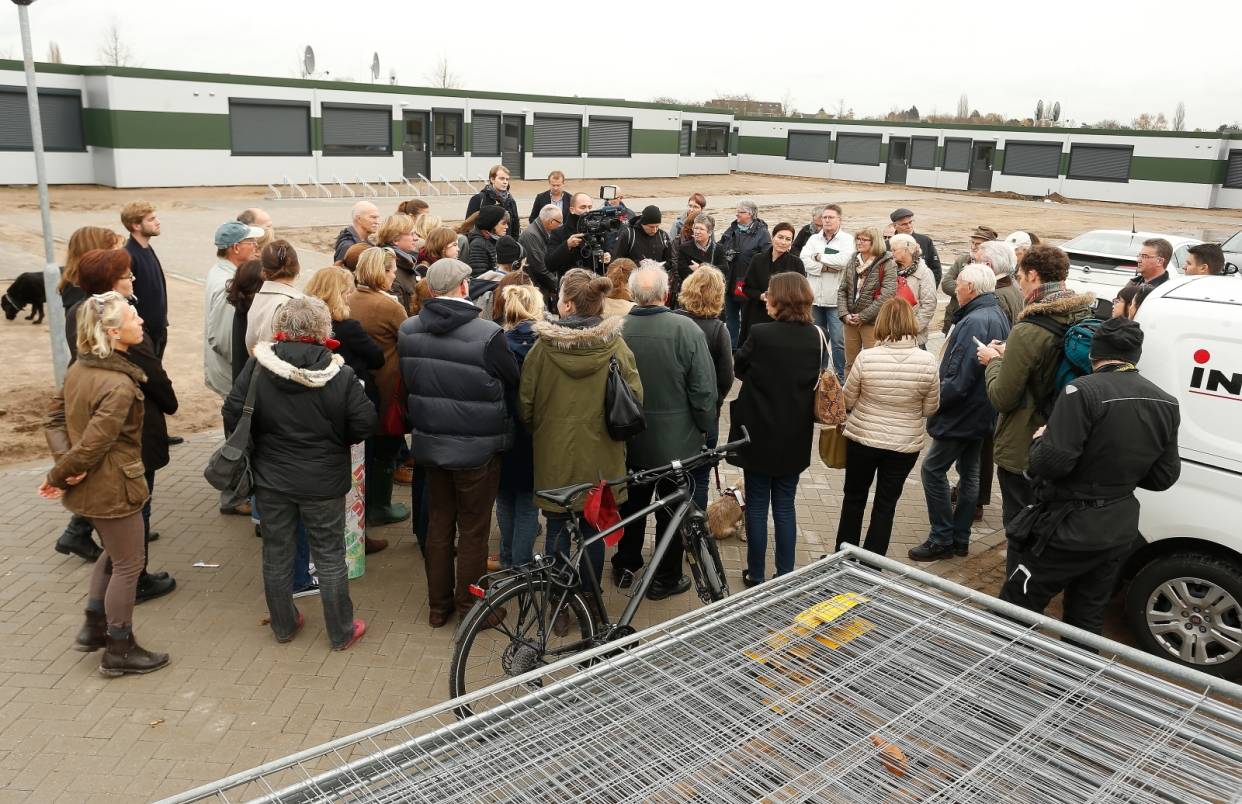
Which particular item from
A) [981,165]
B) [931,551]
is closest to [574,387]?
[931,551]

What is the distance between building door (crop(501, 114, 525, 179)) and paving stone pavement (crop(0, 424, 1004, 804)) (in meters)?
31.6

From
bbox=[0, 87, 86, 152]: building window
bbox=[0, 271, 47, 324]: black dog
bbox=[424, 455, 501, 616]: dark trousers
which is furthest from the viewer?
bbox=[0, 87, 86, 152]: building window

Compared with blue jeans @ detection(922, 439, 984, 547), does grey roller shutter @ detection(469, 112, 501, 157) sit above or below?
above

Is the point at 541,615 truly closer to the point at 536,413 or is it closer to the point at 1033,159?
the point at 536,413

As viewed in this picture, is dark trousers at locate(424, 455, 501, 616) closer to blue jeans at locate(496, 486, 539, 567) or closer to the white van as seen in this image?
blue jeans at locate(496, 486, 539, 567)

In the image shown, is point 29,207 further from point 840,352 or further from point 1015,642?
point 1015,642

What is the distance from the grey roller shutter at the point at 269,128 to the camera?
97.2 feet

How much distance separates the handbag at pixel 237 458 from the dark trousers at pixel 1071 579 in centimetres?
382

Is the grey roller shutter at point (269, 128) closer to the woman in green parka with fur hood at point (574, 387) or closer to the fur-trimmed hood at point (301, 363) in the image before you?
the fur-trimmed hood at point (301, 363)

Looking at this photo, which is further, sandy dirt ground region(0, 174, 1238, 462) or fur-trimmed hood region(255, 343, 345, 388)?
sandy dirt ground region(0, 174, 1238, 462)

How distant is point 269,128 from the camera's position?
99.5 ft

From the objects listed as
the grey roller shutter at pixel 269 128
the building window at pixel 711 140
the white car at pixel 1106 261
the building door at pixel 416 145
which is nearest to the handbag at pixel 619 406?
the white car at pixel 1106 261

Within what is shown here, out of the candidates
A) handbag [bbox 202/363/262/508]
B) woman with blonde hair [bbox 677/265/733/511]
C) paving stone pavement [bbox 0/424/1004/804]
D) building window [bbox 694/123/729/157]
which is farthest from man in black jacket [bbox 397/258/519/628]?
building window [bbox 694/123/729/157]

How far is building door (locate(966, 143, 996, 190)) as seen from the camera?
4422cm
